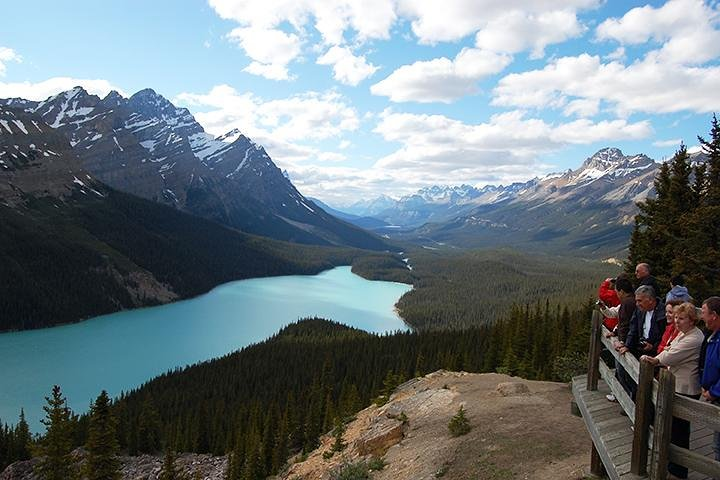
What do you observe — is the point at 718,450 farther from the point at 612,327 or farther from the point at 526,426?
the point at 526,426

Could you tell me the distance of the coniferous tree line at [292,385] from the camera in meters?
43.6

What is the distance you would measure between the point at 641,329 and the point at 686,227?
1849 centimetres

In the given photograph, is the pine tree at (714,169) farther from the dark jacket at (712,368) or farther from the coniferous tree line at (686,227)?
the dark jacket at (712,368)

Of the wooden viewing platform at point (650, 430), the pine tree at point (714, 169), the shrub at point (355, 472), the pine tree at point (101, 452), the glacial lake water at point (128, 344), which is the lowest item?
the glacial lake water at point (128, 344)

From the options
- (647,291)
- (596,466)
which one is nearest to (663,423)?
(647,291)

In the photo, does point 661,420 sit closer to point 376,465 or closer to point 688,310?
point 688,310

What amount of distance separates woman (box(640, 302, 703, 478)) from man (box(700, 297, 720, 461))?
0.59 feet

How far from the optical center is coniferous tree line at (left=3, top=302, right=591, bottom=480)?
143ft

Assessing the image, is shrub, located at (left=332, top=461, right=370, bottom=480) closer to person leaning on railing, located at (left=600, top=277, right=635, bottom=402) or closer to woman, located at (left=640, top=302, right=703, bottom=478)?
person leaning on railing, located at (left=600, top=277, right=635, bottom=402)

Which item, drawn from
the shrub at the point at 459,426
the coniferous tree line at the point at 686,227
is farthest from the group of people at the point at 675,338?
the coniferous tree line at the point at 686,227

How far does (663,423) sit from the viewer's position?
8398 mm

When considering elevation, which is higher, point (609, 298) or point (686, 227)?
point (686, 227)

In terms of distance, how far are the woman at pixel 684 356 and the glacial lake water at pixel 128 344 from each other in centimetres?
8646

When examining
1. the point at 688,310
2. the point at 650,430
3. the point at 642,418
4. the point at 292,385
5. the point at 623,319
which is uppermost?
the point at 688,310
